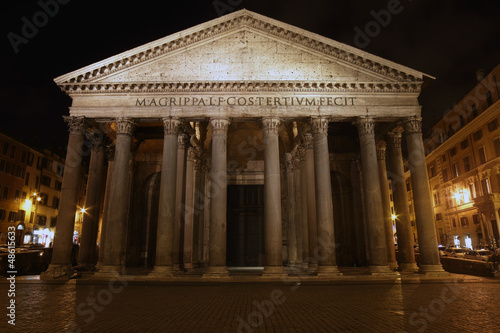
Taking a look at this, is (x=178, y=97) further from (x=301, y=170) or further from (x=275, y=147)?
(x=301, y=170)

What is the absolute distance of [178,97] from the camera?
1748 centimetres

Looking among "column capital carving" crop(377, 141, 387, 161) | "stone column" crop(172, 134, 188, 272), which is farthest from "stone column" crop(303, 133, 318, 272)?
"stone column" crop(172, 134, 188, 272)

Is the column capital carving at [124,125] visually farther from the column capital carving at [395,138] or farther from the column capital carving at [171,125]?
the column capital carving at [395,138]

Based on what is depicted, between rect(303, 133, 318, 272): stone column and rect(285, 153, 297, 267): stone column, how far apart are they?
2.96 metres

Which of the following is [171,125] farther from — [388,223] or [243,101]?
[388,223]

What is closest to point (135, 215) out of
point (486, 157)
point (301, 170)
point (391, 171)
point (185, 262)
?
point (185, 262)

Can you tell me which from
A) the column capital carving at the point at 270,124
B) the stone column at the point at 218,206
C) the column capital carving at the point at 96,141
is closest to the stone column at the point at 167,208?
the stone column at the point at 218,206

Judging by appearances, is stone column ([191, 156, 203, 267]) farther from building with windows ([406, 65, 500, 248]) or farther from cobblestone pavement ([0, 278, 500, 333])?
building with windows ([406, 65, 500, 248])

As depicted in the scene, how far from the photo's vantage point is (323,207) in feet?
53.5

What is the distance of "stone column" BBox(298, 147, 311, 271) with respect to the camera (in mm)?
19962

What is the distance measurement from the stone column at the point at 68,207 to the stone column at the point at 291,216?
13.0 m

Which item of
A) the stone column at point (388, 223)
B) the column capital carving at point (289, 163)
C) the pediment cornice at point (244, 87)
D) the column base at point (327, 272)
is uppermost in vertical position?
the pediment cornice at point (244, 87)

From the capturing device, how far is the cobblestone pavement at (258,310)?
664 cm

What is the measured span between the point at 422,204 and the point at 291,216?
8454 mm
